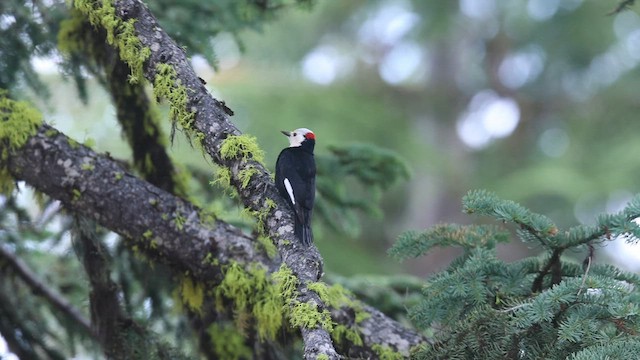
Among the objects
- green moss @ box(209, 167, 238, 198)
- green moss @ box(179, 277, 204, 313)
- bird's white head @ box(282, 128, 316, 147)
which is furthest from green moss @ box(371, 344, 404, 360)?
bird's white head @ box(282, 128, 316, 147)

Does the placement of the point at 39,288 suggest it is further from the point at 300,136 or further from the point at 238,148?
the point at 238,148

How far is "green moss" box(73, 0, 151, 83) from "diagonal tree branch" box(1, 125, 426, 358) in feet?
1.87

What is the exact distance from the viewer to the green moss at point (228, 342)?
4.04m

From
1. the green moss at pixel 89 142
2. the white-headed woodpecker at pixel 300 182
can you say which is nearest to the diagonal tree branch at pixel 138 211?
the green moss at pixel 89 142

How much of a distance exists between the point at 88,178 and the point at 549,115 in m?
9.27

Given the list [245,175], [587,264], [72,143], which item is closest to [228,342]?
[72,143]

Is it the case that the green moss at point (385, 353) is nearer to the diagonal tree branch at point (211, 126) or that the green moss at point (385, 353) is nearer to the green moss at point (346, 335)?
the green moss at point (346, 335)

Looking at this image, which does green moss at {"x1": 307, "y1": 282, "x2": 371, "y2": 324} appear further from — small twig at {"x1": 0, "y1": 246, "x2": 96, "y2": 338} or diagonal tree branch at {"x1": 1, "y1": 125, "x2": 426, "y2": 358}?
small twig at {"x1": 0, "y1": 246, "x2": 96, "y2": 338}

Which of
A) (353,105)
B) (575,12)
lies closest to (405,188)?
(353,105)

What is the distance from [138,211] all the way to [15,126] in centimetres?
65

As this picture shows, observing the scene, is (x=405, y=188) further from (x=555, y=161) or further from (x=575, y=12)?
(x=575, y=12)

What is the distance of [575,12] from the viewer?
36.9 feet

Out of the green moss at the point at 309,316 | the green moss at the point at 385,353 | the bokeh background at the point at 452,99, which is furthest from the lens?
the bokeh background at the point at 452,99

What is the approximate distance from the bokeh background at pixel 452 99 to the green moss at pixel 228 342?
530 cm
